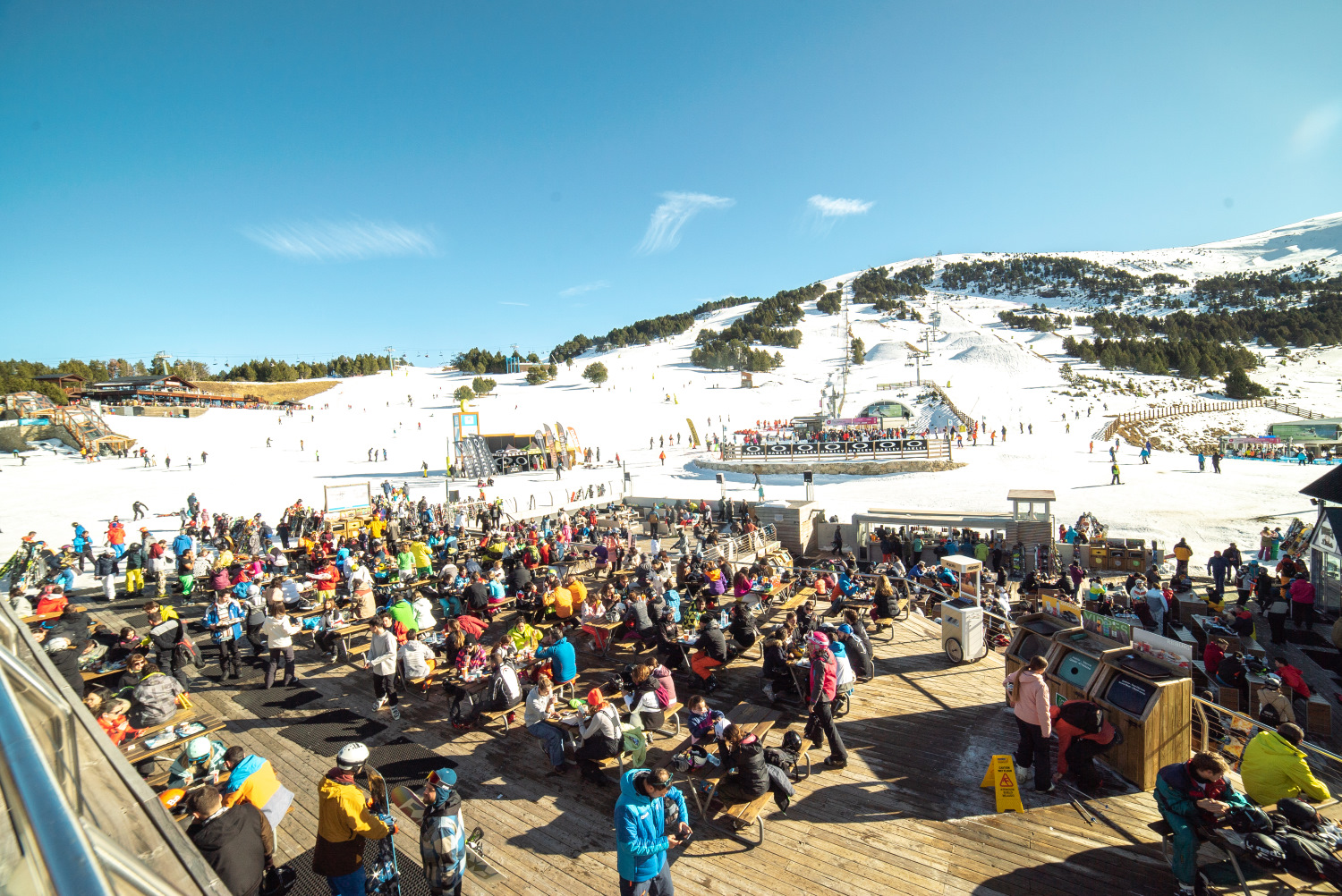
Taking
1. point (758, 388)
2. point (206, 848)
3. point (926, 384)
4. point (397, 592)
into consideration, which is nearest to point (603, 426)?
point (758, 388)

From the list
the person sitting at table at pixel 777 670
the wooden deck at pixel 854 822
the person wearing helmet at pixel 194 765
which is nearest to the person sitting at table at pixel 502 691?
the wooden deck at pixel 854 822

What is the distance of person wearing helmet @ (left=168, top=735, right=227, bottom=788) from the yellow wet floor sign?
597 cm

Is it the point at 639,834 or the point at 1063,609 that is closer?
the point at 639,834

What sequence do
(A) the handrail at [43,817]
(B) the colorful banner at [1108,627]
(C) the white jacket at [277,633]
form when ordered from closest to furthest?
(A) the handrail at [43,817]
(B) the colorful banner at [1108,627]
(C) the white jacket at [277,633]

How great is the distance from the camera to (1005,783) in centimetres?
466

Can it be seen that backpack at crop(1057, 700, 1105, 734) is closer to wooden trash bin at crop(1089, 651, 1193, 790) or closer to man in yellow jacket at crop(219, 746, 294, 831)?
wooden trash bin at crop(1089, 651, 1193, 790)

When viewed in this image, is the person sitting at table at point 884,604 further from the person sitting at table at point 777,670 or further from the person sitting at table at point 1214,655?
the person sitting at table at point 1214,655

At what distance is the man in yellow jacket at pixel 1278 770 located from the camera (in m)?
3.94

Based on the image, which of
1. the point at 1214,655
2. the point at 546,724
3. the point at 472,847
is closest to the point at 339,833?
the point at 472,847

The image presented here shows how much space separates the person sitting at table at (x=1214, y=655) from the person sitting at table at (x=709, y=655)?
6107 millimetres

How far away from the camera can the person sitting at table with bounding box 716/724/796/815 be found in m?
4.37

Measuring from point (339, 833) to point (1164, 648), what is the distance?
650cm

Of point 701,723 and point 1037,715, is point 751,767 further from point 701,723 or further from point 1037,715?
point 1037,715

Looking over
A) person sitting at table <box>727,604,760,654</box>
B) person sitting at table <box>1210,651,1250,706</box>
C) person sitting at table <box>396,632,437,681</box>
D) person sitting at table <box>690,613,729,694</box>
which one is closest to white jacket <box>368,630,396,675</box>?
person sitting at table <box>396,632,437,681</box>
